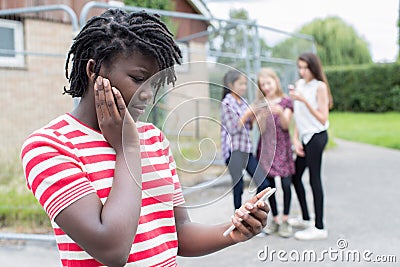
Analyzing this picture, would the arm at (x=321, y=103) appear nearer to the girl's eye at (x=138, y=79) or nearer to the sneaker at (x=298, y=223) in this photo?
the sneaker at (x=298, y=223)

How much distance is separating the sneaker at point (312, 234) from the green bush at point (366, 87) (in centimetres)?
1906

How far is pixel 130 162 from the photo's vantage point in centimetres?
108

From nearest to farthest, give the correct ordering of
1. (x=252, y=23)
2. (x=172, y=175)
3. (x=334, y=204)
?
(x=172, y=175)
(x=334, y=204)
(x=252, y=23)

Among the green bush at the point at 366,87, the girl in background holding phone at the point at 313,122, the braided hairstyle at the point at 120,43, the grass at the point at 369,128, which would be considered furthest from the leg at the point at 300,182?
the green bush at the point at 366,87

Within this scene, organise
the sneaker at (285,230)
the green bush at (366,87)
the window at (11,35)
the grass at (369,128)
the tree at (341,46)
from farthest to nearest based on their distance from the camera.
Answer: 1. the tree at (341,46)
2. the green bush at (366,87)
3. the grass at (369,128)
4. the window at (11,35)
5. the sneaker at (285,230)

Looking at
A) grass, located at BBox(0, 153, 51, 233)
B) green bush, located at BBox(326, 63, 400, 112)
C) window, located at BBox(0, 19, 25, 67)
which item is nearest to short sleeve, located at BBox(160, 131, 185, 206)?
grass, located at BBox(0, 153, 51, 233)

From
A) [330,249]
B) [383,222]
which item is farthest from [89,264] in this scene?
[383,222]

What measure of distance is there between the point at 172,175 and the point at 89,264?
1.00 ft

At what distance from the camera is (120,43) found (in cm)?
110

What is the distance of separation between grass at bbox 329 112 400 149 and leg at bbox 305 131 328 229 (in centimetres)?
752

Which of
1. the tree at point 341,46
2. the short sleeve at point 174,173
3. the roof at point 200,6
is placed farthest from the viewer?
the tree at point 341,46

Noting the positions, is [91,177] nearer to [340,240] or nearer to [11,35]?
[340,240]

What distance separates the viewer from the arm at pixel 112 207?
3.33 ft

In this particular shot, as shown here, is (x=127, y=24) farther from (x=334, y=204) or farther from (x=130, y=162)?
(x=334, y=204)
